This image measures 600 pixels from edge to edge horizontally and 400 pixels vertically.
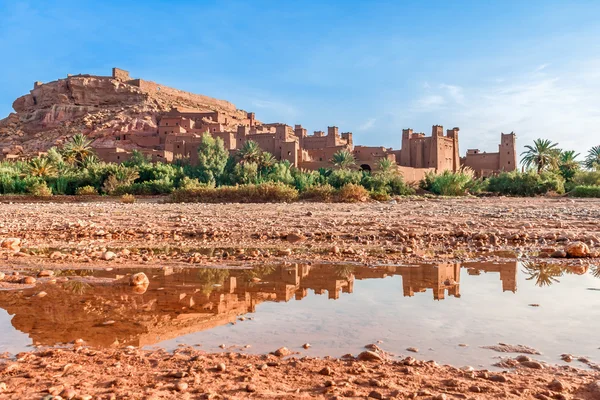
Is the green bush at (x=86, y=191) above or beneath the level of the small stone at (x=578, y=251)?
above

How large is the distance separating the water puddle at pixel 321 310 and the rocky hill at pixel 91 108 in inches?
2108

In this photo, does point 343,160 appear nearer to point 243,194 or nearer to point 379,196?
point 379,196

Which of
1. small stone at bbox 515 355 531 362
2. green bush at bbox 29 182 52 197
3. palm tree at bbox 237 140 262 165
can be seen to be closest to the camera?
small stone at bbox 515 355 531 362

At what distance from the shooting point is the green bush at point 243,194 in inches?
859

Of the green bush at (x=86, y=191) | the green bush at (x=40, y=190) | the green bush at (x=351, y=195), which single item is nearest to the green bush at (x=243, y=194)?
the green bush at (x=351, y=195)

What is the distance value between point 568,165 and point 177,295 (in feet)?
142

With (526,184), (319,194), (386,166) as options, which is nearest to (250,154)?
(386,166)

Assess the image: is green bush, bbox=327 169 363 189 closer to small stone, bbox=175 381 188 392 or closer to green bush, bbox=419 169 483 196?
green bush, bbox=419 169 483 196

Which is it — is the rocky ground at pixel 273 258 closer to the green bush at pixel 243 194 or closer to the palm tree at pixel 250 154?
the green bush at pixel 243 194

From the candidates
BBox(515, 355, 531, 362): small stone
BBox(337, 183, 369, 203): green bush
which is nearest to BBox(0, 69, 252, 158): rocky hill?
BBox(337, 183, 369, 203): green bush

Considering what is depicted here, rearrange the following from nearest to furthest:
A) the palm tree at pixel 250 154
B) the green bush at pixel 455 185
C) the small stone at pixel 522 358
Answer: the small stone at pixel 522 358
the green bush at pixel 455 185
the palm tree at pixel 250 154

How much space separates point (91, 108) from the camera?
6638cm

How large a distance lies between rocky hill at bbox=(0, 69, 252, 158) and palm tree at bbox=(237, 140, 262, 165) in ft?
64.9

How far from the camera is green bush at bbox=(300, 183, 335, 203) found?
882 inches
